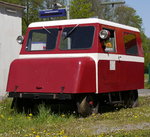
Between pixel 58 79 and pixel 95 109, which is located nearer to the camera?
pixel 58 79

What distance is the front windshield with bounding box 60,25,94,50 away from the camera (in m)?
11.8

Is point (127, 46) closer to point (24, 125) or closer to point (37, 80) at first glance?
point (37, 80)

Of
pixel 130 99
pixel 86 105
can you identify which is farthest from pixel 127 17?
pixel 86 105

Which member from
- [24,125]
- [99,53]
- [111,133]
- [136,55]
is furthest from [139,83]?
[111,133]

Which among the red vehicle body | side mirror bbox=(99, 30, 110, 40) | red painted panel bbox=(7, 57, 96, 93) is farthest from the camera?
side mirror bbox=(99, 30, 110, 40)

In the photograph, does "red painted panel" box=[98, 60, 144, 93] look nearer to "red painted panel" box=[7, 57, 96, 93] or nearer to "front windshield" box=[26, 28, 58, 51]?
"red painted panel" box=[7, 57, 96, 93]

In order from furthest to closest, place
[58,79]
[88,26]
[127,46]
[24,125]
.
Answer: [127,46]
[88,26]
[58,79]
[24,125]

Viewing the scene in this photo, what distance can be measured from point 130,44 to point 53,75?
12.2 feet

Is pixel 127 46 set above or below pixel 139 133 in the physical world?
above

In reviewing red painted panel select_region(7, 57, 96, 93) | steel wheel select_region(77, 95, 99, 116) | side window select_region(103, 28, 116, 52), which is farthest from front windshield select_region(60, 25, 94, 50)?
steel wheel select_region(77, 95, 99, 116)

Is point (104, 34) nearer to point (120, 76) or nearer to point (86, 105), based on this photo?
point (120, 76)

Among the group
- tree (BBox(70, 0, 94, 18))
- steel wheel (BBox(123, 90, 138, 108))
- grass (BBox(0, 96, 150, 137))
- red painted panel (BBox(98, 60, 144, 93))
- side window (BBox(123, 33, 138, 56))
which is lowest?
steel wheel (BBox(123, 90, 138, 108))

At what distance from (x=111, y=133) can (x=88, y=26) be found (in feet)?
14.4

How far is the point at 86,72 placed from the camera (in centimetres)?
1102
